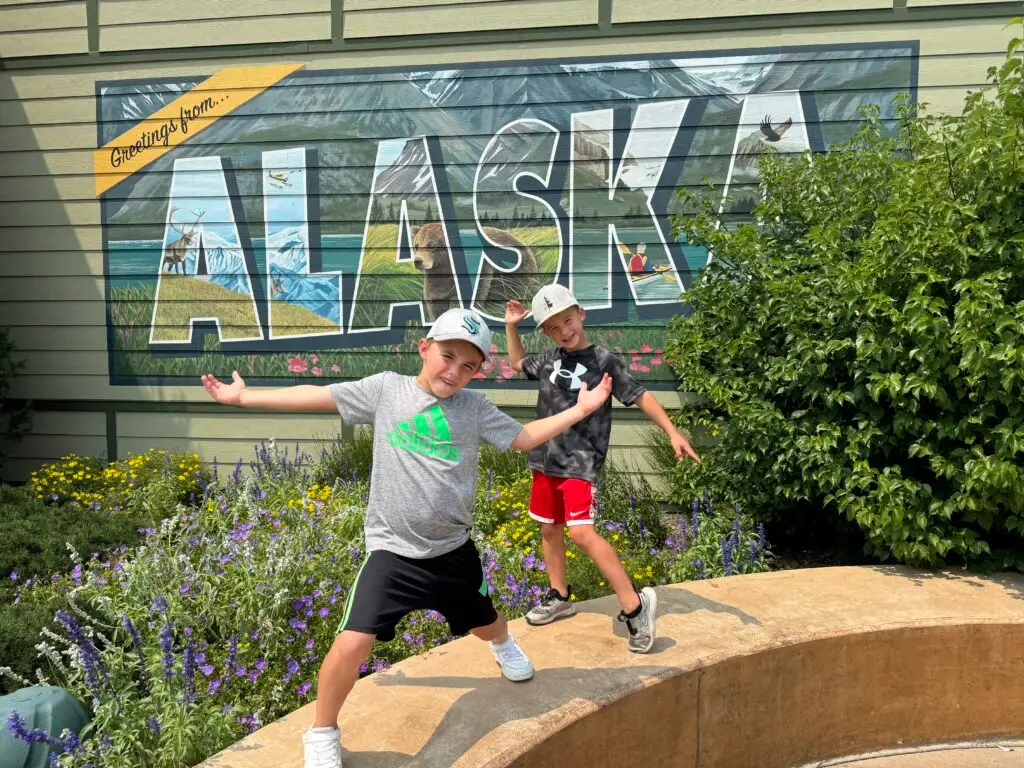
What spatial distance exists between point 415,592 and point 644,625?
0.99m

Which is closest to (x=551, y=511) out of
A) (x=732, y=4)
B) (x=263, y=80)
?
(x=732, y=4)

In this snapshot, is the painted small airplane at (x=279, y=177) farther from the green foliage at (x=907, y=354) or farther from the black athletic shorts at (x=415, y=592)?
the black athletic shorts at (x=415, y=592)

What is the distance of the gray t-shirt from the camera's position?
90.9 inches

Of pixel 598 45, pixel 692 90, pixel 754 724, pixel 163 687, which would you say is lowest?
pixel 754 724

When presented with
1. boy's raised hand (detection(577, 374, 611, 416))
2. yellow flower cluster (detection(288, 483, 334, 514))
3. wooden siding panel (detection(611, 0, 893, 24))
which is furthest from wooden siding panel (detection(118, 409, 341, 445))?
boy's raised hand (detection(577, 374, 611, 416))

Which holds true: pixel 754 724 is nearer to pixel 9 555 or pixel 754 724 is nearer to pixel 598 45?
pixel 9 555

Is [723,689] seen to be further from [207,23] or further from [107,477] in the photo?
[207,23]

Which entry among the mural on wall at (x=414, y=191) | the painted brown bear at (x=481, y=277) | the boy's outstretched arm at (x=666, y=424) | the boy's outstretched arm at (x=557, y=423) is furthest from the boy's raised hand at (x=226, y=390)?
the painted brown bear at (x=481, y=277)

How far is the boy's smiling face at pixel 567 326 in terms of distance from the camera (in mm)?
3098

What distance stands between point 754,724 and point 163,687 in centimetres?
210

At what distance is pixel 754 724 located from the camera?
2797 millimetres

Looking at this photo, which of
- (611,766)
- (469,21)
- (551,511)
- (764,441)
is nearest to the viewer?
(611,766)

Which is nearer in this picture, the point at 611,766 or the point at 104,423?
the point at 611,766

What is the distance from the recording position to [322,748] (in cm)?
212
